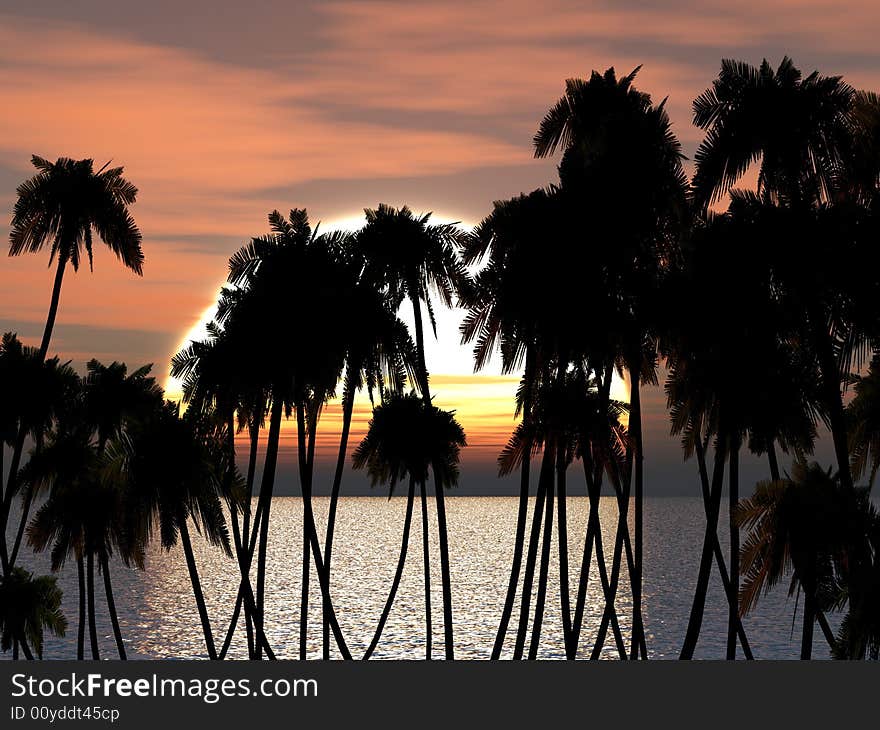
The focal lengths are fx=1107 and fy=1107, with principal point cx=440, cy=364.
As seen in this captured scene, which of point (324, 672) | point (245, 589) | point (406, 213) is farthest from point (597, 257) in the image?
point (324, 672)

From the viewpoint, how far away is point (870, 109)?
3506 cm

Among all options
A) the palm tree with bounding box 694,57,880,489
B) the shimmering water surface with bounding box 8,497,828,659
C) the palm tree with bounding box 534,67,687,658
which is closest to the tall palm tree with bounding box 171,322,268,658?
the palm tree with bounding box 534,67,687,658

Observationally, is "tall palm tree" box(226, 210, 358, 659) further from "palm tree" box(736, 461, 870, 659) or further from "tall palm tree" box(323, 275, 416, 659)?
"palm tree" box(736, 461, 870, 659)

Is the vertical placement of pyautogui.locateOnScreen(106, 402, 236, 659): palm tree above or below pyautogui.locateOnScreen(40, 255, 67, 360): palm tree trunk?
below

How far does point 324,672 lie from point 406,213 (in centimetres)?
3643

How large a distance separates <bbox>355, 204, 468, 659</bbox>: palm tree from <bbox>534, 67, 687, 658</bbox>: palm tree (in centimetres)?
970

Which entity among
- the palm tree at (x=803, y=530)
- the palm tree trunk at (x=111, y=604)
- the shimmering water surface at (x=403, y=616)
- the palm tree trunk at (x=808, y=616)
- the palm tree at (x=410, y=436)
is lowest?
the shimmering water surface at (x=403, y=616)

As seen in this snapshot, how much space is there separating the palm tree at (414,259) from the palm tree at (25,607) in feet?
57.1

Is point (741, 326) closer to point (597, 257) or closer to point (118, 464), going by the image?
point (597, 257)

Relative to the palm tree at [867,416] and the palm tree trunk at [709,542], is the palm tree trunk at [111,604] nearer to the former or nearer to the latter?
the palm tree trunk at [709,542]

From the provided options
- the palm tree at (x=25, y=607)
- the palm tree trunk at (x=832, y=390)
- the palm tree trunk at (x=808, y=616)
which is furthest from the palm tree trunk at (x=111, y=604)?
the palm tree trunk at (x=832, y=390)

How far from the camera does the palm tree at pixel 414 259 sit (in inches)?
1886

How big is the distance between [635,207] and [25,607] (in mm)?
30583

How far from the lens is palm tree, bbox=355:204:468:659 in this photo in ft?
157
